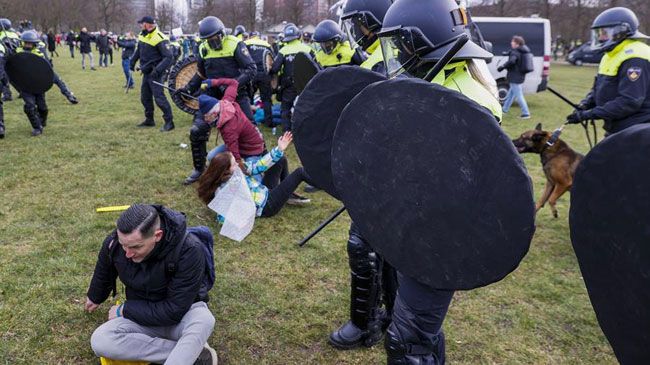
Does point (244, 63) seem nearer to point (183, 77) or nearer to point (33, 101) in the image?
point (183, 77)

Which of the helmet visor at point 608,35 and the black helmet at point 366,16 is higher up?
the black helmet at point 366,16

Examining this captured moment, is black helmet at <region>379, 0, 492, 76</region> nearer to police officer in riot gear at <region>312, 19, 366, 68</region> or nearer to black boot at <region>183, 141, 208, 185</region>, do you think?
police officer in riot gear at <region>312, 19, 366, 68</region>

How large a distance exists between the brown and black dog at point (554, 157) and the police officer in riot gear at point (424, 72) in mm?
3310

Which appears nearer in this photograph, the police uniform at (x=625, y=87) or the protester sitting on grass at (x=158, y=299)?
the protester sitting on grass at (x=158, y=299)

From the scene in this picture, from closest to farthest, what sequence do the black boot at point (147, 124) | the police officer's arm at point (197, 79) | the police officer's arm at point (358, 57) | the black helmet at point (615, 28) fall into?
the black helmet at point (615, 28)
the police officer's arm at point (358, 57)
the police officer's arm at point (197, 79)
the black boot at point (147, 124)

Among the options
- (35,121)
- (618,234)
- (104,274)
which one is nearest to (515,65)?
(35,121)

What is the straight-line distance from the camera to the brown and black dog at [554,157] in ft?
16.4

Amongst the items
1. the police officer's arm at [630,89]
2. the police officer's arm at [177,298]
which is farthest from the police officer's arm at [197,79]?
the police officer's arm at [630,89]

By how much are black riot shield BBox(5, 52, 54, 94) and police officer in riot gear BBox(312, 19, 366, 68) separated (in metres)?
4.68

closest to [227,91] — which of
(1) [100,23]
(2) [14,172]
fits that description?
(2) [14,172]

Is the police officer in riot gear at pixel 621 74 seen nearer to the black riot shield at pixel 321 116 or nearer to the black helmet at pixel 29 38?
the black riot shield at pixel 321 116

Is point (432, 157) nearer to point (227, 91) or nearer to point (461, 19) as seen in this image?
point (461, 19)

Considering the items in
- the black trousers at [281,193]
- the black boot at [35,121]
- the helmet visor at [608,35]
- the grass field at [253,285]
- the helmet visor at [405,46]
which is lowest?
the grass field at [253,285]

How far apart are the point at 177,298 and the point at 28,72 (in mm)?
6954
